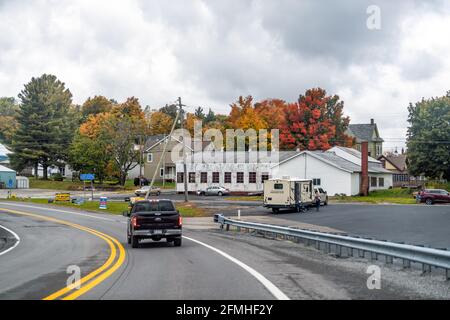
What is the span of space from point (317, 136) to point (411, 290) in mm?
77898

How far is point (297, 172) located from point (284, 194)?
24.6 metres

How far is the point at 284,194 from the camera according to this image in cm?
4322

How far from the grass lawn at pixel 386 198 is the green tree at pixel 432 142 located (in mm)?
4115

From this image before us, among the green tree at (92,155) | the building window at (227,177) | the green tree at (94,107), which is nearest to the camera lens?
the building window at (227,177)

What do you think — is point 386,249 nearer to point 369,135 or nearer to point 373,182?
point 373,182

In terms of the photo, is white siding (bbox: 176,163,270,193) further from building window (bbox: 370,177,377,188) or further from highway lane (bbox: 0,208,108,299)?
highway lane (bbox: 0,208,108,299)

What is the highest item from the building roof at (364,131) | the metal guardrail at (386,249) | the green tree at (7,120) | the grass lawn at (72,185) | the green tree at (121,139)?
the green tree at (7,120)

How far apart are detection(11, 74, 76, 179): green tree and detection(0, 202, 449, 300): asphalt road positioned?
71.6 m

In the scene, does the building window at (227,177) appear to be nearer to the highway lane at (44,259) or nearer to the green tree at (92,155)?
the green tree at (92,155)

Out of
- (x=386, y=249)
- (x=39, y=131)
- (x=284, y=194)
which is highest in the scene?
(x=39, y=131)

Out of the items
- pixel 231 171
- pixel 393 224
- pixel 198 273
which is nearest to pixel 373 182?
pixel 231 171

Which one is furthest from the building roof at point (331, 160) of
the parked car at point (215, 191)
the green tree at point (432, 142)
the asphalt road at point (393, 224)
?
the asphalt road at point (393, 224)

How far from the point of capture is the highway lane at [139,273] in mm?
10102

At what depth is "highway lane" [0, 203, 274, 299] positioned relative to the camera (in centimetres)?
1010
